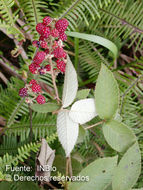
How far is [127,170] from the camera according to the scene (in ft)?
2.77

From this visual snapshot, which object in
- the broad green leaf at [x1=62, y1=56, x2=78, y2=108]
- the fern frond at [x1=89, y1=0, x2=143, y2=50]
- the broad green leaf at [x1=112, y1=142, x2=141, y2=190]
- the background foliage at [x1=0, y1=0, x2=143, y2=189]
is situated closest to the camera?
the broad green leaf at [x1=62, y1=56, x2=78, y2=108]

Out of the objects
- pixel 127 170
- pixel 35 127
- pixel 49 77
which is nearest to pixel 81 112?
pixel 127 170

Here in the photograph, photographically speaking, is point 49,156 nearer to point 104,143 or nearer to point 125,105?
point 104,143

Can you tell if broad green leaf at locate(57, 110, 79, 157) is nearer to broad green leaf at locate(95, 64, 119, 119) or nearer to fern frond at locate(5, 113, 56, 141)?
broad green leaf at locate(95, 64, 119, 119)

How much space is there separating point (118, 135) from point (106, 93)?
196 millimetres

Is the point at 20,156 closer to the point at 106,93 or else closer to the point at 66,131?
the point at 66,131

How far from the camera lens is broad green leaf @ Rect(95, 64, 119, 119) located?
0.77m

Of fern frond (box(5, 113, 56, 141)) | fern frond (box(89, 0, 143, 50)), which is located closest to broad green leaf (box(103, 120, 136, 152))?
fern frond (box(5, 113, 56, 141))

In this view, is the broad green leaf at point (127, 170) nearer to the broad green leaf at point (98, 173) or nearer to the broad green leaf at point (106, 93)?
the broad green leaf at point (98, 173)

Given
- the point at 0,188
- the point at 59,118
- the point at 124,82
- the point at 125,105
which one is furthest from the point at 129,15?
the point at 0,188

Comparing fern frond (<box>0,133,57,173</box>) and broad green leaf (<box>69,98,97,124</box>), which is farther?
fern frond (<box>0,133,57,173</box>)

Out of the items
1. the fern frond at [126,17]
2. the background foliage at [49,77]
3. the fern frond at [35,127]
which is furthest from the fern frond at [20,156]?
the fern frond at [126,17]

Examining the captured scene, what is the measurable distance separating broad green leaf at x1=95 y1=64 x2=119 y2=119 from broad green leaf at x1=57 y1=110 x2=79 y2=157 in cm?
12

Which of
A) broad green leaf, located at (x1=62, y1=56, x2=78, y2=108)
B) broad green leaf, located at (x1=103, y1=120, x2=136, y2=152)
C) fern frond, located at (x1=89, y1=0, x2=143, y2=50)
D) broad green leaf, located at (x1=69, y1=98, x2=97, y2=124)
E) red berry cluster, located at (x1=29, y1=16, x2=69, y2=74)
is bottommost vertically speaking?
broad green leaf, located at (x1=103, y1=120, x2=136, y2=152)
